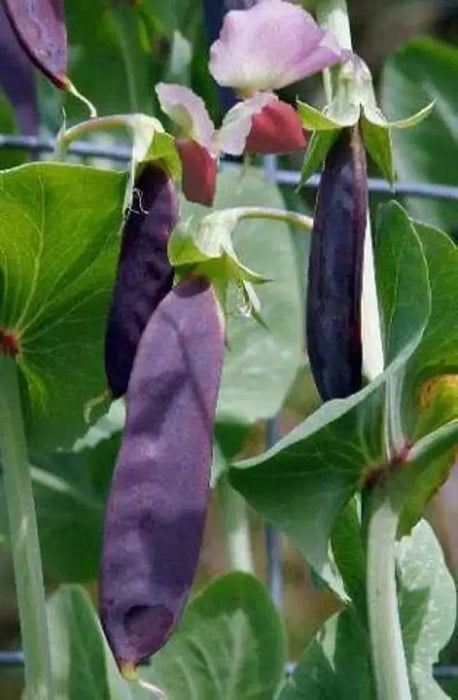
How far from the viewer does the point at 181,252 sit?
0.43 meters

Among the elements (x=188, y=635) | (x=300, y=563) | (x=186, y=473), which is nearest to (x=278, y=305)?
(x=188, y=635)

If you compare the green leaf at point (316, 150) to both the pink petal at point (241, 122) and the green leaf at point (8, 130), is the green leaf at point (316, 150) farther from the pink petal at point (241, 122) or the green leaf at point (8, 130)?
the green leaf at point (8, 130)

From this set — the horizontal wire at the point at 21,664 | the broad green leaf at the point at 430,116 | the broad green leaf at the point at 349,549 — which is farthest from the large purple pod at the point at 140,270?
the broad green leaf at the point at 430,116

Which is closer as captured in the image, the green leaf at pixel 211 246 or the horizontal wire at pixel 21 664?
the green leaf at pixel 211 246

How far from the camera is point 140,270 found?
0.44 meters

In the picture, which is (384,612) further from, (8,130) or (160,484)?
(8,130)

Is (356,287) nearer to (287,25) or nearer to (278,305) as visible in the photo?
(287,25)

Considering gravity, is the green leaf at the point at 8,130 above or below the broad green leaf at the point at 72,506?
above

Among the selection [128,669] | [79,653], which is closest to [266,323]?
[79,653]

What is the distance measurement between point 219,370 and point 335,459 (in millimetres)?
62

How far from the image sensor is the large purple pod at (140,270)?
436mm

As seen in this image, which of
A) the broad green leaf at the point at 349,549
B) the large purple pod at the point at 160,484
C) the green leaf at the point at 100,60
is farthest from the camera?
the green leaf at the point at 100,60

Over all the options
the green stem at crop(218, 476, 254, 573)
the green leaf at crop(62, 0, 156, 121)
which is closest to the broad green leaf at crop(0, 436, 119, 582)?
the green stem at crop(218, 476, 254, 573)

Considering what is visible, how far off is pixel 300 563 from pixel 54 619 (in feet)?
2.24
